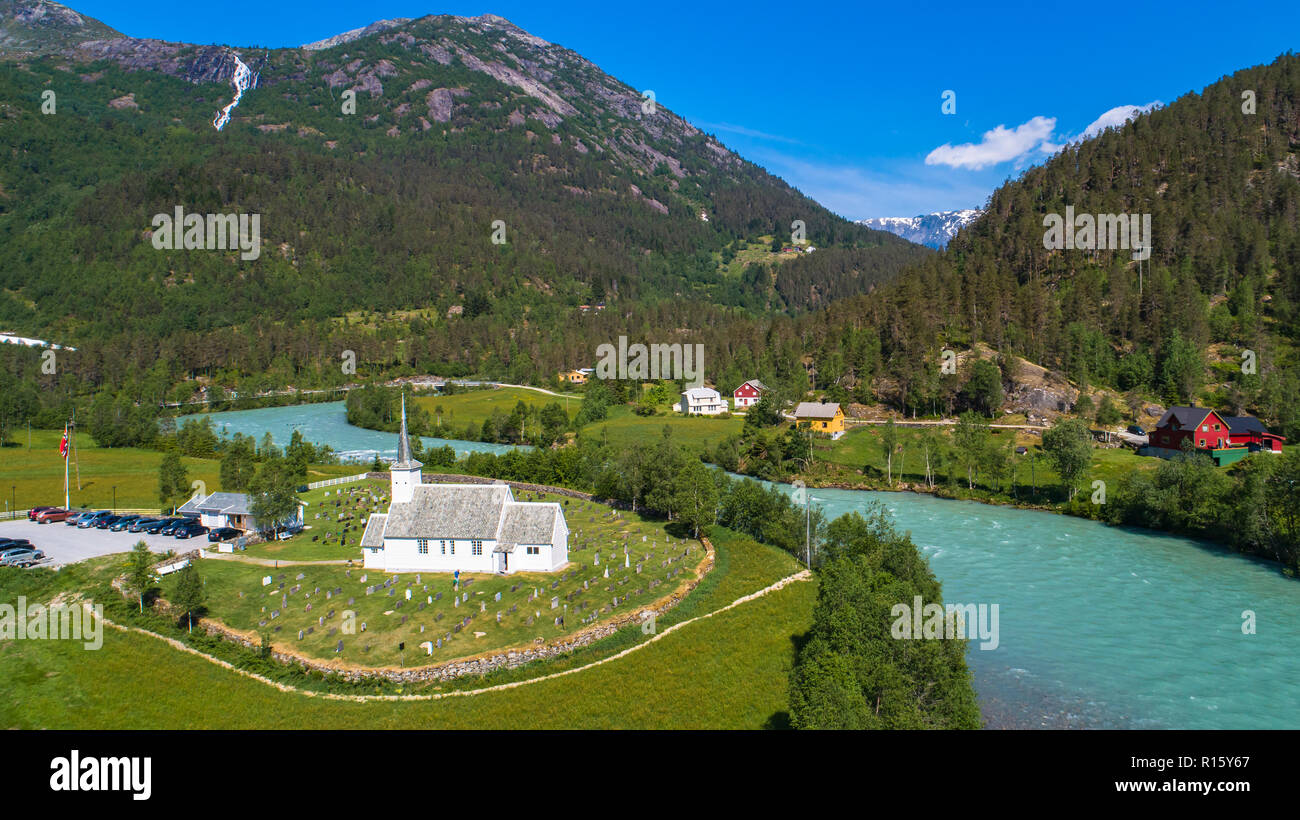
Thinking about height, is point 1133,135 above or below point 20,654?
above

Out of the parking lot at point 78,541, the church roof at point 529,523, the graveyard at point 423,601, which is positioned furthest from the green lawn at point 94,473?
the church roof at point 529,523

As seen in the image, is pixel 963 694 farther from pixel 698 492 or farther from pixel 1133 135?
pixel 1133 135

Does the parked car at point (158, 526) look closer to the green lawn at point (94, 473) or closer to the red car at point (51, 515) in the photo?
the red car at point (51, 515)

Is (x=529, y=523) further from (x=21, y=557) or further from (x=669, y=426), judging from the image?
(x=669, y=426)

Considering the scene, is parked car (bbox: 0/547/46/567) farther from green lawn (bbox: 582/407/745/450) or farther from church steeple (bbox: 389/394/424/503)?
green lawn (bbox: 582/407/745/450)

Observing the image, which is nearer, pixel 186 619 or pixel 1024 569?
pixel 186 619

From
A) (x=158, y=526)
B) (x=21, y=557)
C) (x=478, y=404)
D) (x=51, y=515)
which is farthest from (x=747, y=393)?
(x=21, y=557)

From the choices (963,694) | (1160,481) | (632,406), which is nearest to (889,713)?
(963,694)
